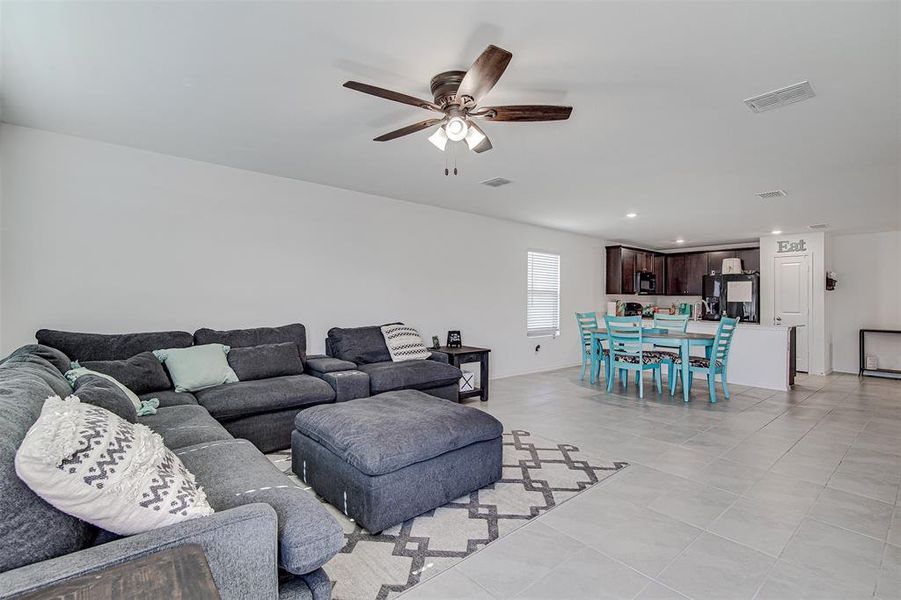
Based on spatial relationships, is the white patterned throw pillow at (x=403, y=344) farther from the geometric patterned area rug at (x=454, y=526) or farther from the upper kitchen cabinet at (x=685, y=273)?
the upper kitchen cabinet at (x=685, y=273)

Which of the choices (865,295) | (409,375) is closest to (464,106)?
(409,375)

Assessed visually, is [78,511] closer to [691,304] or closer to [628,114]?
[628,114]

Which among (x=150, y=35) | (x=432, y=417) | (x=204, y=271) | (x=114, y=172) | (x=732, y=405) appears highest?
(x=150, y=35)

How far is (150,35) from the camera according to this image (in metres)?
2.04

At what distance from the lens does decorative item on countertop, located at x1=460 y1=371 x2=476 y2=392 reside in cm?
504

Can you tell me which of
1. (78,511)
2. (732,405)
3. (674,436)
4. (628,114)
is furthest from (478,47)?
(732,405)

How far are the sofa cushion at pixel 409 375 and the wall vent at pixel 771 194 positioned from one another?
398 cm

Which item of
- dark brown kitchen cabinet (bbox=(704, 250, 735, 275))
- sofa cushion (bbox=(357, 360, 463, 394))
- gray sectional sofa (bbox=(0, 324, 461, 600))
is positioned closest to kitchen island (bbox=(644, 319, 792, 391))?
dark brown kitchen cabinet (bbox=(704, 250, 735, 275))

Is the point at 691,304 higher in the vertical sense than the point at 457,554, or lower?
higher

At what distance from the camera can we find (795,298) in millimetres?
7359

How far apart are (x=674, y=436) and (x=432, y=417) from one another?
2.48 m

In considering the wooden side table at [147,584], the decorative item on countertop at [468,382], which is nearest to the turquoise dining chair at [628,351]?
the decorative item on countertop at [468,382]

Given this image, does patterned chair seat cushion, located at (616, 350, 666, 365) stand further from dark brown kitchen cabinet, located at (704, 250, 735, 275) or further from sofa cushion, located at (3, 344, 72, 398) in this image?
sofa cushion, located at (3, 344, 72, 398)

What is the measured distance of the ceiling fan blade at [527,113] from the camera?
2.24 metres
